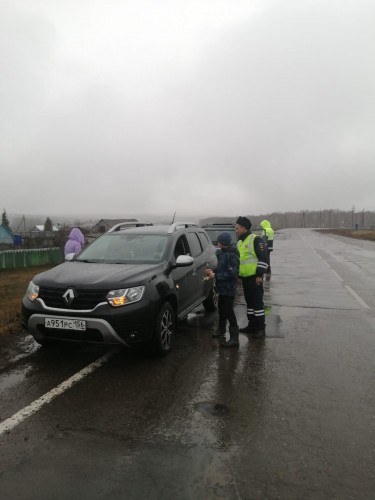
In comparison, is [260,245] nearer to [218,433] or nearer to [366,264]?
[218,433]

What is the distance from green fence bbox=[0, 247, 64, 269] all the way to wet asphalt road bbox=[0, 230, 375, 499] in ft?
47.4

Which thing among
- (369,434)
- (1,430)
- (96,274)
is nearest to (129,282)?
(96,274)

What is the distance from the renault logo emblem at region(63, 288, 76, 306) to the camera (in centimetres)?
438

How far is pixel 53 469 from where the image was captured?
2646 mm

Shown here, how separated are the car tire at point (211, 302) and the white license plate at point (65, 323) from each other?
3.54m

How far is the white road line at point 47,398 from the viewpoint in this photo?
10.7 ft

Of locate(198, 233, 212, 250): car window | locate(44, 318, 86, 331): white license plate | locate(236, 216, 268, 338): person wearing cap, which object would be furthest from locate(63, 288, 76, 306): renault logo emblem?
locate(198, 233, 212, 250): car window

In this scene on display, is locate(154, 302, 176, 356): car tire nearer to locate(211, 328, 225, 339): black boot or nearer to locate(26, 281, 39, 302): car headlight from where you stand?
locate(211, 328, 225, 339): black boot

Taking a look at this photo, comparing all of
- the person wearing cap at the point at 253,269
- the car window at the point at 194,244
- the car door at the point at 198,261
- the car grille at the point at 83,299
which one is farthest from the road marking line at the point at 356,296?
the car grille at the point at 83,299

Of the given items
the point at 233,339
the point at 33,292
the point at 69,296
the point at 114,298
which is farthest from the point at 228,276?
the point at 33,292

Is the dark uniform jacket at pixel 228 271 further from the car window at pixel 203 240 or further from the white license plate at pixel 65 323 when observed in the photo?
the white license plate at pixel 65 323

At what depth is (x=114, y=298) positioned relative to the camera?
171 inches

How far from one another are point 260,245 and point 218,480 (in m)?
3.87

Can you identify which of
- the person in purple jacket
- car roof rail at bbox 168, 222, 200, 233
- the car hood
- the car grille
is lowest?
the car grille
